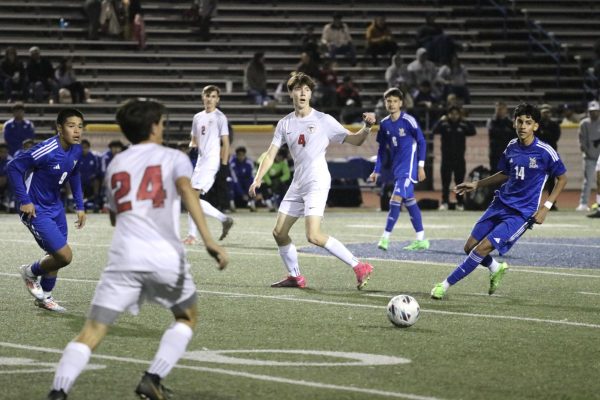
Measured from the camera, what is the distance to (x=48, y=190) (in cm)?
1145

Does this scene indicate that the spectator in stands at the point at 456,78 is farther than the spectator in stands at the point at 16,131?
Yes

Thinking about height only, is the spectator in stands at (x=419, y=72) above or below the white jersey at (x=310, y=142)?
below

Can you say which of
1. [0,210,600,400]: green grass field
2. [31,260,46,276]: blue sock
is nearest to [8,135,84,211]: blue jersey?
[31,260,46,276]: blue sock

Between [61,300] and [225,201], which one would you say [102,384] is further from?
[225,201]

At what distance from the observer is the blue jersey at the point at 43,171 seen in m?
11.2

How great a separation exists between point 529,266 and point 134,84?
18633mm

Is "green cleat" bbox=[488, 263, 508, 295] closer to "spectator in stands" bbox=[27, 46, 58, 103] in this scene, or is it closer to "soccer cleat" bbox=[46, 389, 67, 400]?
"soccer cleat" bbox=[46, 389, 67, 400]

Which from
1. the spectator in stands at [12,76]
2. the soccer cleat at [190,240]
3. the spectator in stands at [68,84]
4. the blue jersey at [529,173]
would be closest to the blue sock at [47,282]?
the blue jersey at [529,173]

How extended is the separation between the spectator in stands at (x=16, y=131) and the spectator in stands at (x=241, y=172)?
415cm

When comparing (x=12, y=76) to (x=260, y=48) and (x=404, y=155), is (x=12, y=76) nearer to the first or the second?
(x=260, y=48)

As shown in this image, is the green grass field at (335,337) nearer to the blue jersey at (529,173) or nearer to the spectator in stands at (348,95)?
the blue jersey at (529,173)

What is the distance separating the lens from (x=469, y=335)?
33.0 feet

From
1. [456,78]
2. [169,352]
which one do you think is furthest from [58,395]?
[456,78]

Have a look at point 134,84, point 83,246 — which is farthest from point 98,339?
point 134,84
